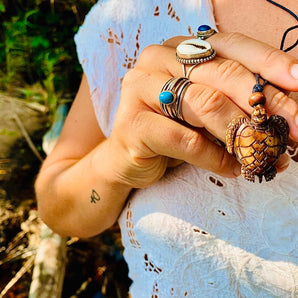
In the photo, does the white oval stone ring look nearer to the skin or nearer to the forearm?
the skin

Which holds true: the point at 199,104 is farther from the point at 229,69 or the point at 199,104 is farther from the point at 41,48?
the point at 41,48

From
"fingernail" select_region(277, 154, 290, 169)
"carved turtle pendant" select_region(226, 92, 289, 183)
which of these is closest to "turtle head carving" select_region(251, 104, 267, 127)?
"carved turtle pendant" select_region(226, 92, 289, 183)

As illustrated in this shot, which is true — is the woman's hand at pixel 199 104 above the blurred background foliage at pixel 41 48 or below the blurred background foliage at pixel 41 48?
above

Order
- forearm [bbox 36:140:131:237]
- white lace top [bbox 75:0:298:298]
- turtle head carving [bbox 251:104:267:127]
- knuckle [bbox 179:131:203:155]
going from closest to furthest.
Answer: turtle head carving [bbox 251:104:267:127]
knuckle [bbox 179:131:203:155]
white lace top [bbox 75:0:298:298]
forearm [bbox 36:140:131:237]

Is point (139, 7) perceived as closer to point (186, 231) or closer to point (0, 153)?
point (186, 231)

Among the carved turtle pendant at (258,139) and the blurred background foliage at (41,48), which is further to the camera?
the blurred background foliage at (41,48)

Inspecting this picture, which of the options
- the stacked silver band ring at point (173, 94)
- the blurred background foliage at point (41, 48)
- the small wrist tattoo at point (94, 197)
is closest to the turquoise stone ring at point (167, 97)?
the stacked silver band ring at point (173, 94)

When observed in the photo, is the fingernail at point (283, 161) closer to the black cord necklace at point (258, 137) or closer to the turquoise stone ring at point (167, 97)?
the black cord necklace at point (258, 137)
